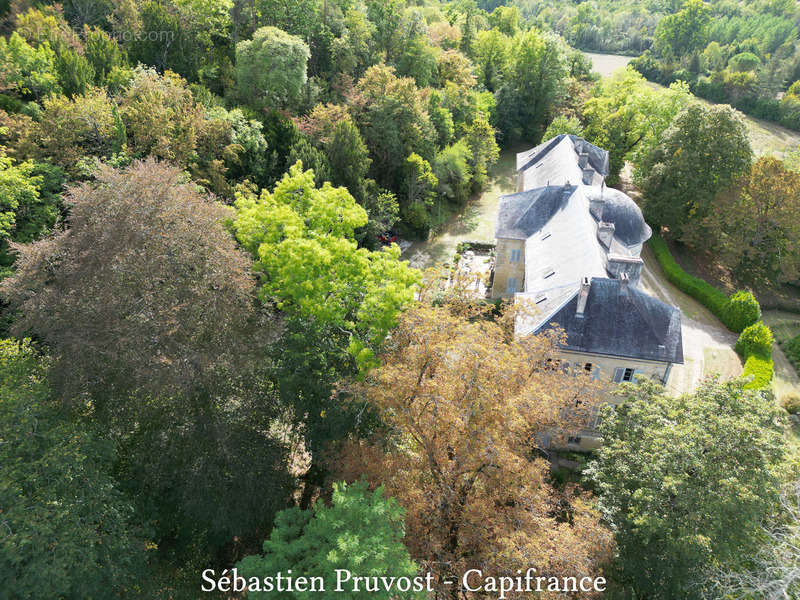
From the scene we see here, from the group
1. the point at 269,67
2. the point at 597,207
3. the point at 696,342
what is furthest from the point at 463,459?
the point at 269,67

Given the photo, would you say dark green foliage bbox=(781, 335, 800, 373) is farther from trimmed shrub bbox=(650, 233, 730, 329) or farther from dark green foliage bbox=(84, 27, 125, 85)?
dark green foliage bbox=(84, 27, 125, 85)

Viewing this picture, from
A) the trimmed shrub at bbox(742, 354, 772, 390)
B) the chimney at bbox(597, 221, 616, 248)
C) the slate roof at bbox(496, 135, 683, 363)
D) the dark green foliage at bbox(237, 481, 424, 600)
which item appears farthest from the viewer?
the trimmed shrub at bbox(742, 354, 772, 390)

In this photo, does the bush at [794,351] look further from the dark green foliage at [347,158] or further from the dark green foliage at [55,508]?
the dark green foliage at [55,508]

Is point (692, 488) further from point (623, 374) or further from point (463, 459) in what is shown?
point (623, 374)

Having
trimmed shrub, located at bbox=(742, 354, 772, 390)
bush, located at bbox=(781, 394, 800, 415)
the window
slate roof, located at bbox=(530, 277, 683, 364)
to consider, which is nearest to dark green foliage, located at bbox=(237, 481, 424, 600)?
slate roof, located at bbox=(530, 277, 683, 364)

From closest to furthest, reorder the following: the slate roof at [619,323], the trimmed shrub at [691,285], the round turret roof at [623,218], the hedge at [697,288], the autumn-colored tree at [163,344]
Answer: the autumn-colored tree at [163,344] < the slate roof at [619,323] < the round turret roof at [623,218] < the hedge at [697,288] < the trimmed shrub at [691,285]

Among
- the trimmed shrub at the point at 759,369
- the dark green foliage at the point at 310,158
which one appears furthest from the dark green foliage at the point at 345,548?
the trimmed shrub at the point at 759,369
